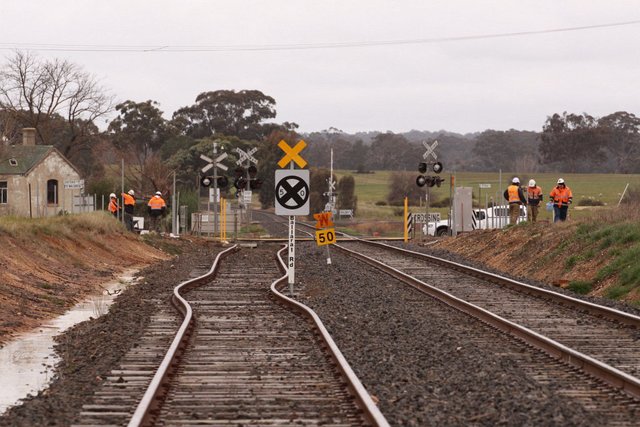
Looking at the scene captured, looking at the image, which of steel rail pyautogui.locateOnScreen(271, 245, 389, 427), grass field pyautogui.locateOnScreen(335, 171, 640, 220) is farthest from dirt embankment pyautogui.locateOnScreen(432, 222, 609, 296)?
grass field pyautogui.locateOnScreen(335, 171, 640, 220)

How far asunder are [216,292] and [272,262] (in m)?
10.3

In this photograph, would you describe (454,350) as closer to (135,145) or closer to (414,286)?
(414,286)

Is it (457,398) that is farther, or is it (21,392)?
(21,392)

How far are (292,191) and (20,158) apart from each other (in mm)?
59127

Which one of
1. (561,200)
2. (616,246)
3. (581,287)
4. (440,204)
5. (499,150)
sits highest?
(499,150)

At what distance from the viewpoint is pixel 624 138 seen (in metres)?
145

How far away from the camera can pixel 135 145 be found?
118 m

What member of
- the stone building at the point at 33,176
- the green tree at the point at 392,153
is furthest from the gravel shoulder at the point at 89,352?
the green tree at the point at 392,153

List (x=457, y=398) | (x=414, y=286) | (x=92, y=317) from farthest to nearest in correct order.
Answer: (x=414, y=286), (x=92, y=317), (x=457, y=398)

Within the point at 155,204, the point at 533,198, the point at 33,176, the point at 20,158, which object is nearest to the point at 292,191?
the point at 533,198

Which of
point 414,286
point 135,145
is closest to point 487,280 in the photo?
point 414,286

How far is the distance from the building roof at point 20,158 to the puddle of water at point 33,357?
56825 millimetres

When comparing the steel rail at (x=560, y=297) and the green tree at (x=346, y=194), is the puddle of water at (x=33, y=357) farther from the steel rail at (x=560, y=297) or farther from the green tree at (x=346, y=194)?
the green tree at (x=346, y=194)

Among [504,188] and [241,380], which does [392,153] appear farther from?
[241,380]
